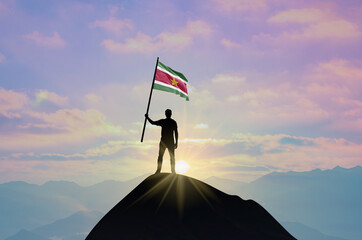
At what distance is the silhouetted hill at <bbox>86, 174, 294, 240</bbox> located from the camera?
688 inches

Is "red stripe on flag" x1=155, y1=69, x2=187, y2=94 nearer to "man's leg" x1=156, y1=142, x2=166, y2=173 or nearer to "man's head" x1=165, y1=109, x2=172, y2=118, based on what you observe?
"man's head" x1=165, y1=109, x2=172, y2=118

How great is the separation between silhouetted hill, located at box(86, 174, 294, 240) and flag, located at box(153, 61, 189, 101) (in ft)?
17.9

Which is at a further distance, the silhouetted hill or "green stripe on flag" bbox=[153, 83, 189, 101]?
"green stripe on flag" bbox=[153, 83, 189, 101]

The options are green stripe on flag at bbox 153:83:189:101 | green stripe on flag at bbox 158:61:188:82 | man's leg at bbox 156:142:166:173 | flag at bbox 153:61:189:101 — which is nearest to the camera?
man's leg at bbox 156:142:166:173

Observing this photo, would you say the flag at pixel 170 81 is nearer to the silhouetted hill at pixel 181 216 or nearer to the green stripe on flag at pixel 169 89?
the green stripe on flag at pixel 169 89

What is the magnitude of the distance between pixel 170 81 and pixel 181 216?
28.4 feet

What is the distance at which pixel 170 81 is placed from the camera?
23.0m

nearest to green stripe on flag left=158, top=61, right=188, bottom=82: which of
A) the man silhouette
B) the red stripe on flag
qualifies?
the red stripe on flag

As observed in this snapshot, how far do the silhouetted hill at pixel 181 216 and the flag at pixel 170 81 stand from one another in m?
5.44

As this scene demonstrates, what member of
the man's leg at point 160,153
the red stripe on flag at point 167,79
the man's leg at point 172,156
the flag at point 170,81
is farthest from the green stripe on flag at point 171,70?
the man's leg at point 172,156

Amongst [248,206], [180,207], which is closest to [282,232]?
[248,206]

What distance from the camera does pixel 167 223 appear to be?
1772 centimetres

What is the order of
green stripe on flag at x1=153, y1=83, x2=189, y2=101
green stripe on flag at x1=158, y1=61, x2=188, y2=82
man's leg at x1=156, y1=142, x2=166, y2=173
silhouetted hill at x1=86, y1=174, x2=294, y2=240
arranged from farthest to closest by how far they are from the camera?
green stripe on flag at x1=158, y1=61, x2=188, y2=82, green stripe on flag at x1=153, y1=83, x2=189, y2=101, man's leg at x1=156, y1=142, x2=166, y2=173, silhouetted hill at x1=86, y1=174, x2=294, y2=240

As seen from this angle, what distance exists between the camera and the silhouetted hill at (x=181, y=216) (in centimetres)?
1747
